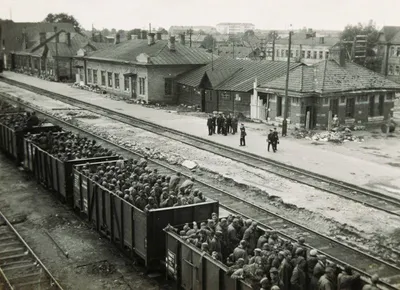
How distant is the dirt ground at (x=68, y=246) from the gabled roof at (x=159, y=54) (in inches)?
1057

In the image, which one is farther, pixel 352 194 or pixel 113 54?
pixel 113 54

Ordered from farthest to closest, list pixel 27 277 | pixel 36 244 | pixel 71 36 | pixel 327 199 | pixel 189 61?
pixel 71 36 < pixel 189 61 < pixel 327 199 < pixel 36 244 < pixel 27 277

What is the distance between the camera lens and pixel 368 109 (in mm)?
34031

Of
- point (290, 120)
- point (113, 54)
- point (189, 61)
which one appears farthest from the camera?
point (113, 54)

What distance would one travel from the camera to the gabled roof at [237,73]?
35969mm

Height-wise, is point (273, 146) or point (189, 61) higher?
point (189, 61)

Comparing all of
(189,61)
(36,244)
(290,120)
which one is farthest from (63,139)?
(189,61)

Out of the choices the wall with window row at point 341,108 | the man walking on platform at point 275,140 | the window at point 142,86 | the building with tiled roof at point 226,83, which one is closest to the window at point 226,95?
the building with tiled roof at point 226,83

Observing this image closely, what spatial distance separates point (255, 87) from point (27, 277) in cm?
2477

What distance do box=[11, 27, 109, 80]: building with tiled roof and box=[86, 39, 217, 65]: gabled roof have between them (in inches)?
551

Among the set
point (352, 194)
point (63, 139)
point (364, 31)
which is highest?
point (364, 31)

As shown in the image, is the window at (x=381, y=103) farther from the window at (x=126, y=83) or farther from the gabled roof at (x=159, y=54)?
the window at (x=126, y=83)

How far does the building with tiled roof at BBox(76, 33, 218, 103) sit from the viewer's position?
144ft

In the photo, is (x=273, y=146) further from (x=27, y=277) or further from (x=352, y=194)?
(x=27, y=277)
